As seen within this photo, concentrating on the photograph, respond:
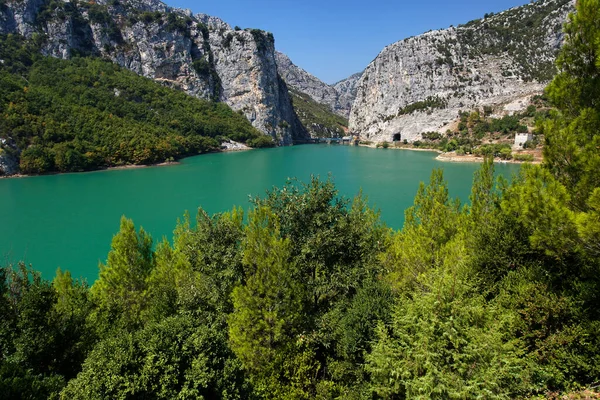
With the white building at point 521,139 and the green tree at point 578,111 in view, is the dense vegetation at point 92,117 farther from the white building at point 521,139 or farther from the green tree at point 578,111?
the white building at point 521,139

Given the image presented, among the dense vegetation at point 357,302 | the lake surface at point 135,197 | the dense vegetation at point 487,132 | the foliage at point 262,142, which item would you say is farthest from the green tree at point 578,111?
the foliage at point 262,142

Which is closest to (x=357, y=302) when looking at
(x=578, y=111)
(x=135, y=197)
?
(x=578, y=111)

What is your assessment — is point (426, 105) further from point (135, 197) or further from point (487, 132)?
point (135, 197)

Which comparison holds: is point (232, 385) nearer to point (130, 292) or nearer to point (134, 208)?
point (130, 292)

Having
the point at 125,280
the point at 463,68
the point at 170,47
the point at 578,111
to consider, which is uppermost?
the point at 170,47

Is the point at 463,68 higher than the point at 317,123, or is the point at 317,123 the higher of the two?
the point at 463,68

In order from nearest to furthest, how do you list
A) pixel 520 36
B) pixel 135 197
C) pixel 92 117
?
1. pixel 135 197
2. pixel 92 117
3. pixel 520 36

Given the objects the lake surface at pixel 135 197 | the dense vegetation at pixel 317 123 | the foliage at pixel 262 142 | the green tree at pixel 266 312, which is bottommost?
the lake surface at pixel 135 197
